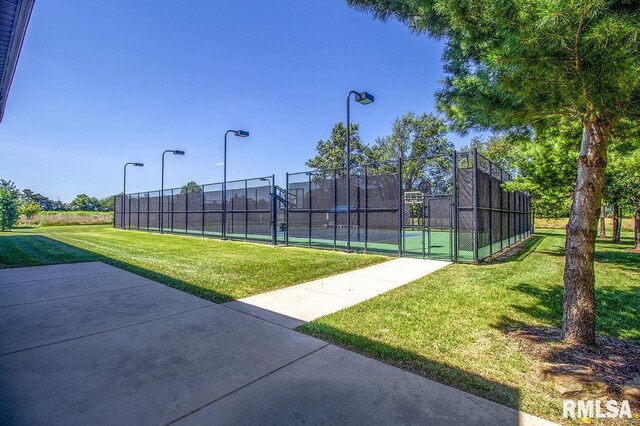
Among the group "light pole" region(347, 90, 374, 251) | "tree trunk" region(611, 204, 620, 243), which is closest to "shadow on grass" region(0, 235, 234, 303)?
"light pole" region(347, 90, 374, 251)

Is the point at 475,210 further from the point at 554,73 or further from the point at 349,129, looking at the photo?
the point at 554,73

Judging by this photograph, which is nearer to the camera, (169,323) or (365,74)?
(169,323)

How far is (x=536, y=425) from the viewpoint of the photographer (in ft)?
6.06

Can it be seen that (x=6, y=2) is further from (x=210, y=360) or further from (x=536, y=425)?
(x=536, y=425)

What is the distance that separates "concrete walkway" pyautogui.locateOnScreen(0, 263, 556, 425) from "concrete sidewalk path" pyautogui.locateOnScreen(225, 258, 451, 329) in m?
0.35

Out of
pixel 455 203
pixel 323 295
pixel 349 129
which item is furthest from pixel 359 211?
pixel 323 295

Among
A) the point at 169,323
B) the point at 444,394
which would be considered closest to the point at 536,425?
the point at 444,394

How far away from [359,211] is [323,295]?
6045 mm

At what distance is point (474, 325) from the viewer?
12.0 feet

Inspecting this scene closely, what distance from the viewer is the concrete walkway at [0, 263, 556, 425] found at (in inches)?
76.5

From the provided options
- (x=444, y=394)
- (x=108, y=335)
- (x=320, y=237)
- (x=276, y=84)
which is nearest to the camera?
(x=444, y=394)

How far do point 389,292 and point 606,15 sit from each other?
447 centimetres

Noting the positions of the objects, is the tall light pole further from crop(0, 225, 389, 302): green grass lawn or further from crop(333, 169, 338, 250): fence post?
crop(0, 225, 389, 302): green grass lawn

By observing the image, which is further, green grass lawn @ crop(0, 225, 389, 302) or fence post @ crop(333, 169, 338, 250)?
fence post @ crop(333, 169, 338, 250)
